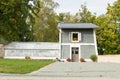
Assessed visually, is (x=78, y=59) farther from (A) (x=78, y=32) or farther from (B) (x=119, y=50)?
(B) (x=119, y=50)

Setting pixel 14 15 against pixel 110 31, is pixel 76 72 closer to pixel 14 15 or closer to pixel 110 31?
pixel 14 15

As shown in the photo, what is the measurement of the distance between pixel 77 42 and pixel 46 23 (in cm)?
2165

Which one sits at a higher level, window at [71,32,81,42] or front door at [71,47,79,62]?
window at [71,32,81,42]

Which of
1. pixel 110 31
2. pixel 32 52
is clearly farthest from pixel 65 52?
pixel 110 31

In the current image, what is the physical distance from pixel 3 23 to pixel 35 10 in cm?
590

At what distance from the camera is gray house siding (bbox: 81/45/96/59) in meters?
54.1

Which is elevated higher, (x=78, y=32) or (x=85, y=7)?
(x=85, y=7)

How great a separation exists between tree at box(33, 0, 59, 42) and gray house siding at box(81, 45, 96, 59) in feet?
72.0

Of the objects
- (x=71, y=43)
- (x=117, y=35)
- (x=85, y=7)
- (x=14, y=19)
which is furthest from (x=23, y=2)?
(x=85, y=7)

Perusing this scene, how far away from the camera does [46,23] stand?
74.8m

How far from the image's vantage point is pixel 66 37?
181 feet

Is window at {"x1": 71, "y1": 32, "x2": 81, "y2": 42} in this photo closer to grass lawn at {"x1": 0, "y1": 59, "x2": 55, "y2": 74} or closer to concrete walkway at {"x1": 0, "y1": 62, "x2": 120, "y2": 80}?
grass lawn at {"x1": 0, "y1": 59, "x2": 55, "y2": 74}

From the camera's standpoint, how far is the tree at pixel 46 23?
245 feet

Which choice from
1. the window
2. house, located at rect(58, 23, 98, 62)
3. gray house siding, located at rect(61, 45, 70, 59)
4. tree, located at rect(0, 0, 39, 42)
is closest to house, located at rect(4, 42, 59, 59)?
gray house siding, located at rect(61, 45, 70, 59)
